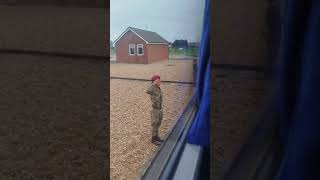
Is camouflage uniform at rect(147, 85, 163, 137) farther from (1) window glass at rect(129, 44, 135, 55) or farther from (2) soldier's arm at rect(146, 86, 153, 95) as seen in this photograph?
(1) window glass at rect(129, 44, 135, 55)

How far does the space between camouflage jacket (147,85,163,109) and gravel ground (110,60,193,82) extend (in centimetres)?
4

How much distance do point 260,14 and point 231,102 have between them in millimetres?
275

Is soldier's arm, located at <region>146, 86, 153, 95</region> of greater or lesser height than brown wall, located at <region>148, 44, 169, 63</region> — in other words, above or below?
below

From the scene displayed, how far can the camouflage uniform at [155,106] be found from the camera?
1.04 metres

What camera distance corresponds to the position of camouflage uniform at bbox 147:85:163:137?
1.04m

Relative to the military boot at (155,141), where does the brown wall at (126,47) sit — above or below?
above

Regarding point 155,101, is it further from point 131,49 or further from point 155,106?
point 131,49

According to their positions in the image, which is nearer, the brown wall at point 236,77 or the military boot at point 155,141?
the brown wall at point 236,77

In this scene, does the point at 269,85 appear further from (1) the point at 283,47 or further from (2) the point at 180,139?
(2) the point at 180,139

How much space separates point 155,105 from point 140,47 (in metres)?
0.21
